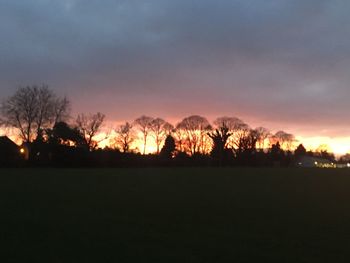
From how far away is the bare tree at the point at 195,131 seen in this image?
111125 millimetres

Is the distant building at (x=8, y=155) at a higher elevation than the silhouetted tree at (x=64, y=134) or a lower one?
lower

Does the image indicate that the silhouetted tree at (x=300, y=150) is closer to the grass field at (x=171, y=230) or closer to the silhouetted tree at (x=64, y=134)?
the silhouetted tree at (x=64, y=134)

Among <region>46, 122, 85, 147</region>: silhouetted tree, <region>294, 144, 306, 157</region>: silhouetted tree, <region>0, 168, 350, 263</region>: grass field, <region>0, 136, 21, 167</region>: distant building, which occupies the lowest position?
<region>0, 168, 350, 263</region>: grass field

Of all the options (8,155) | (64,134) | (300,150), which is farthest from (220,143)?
(300,150)

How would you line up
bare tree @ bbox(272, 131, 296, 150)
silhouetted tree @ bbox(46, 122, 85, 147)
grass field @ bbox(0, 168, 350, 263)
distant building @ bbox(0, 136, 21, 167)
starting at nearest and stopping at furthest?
1. grass field @ bbox(0, 168, 350, 263)
2. distant building @ bbox(0, 136, 21, 167)
3. silhouetted tree @ bbox(46, 122, 85, 147)
4. bare tree @ bbox(272, 131, 296, 150)

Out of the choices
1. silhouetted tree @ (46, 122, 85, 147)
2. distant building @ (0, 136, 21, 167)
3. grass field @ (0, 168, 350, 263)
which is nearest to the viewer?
grass field @ (0, 168, 350, 263)

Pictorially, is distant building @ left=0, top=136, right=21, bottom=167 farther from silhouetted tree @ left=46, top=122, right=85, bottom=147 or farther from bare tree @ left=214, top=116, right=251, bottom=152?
bare tree @ left=214, top=116, right=251, bottom=152

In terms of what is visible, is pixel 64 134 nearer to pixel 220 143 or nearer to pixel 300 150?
pixel 220 143

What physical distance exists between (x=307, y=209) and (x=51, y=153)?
5270cm

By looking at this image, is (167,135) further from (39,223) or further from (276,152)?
(39,223)

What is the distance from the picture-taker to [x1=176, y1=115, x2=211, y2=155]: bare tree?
111 m

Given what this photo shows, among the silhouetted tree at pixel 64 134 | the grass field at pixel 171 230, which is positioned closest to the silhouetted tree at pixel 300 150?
the silhouetted tree at pixel 64 134

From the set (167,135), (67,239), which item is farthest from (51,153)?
(67,239)

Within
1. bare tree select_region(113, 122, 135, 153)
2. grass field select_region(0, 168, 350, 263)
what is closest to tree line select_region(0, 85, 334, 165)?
bare tree select_region(113, 122, 135, 153)
